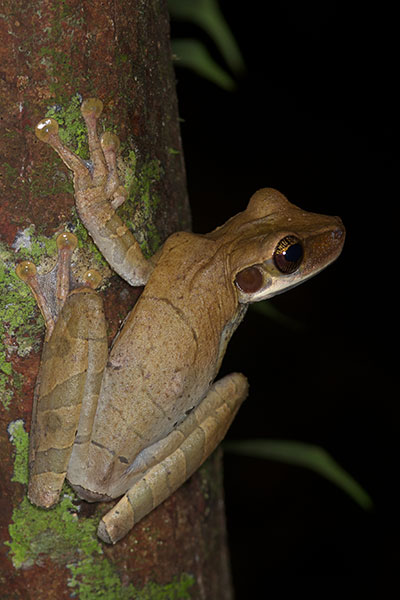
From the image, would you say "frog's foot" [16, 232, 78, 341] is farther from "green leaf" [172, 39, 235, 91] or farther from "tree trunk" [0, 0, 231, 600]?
"green leaf" [172, 39, 235, 91]

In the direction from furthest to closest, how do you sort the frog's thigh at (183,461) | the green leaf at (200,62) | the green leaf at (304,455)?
the green leaf at (304,455)
the green leaf at (200,62)
the frog's thigh at (183,461)

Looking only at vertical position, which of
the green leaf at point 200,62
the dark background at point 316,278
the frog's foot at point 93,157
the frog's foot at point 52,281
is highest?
the green leaf at point 200,62

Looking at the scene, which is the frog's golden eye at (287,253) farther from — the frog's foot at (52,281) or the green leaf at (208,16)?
the green leaf at (208,16)

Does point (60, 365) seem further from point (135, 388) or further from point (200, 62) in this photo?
point (200, 62)

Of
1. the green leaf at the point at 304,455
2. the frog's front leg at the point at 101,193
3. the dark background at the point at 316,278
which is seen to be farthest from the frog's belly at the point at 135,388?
the dark background at the point at 316,278

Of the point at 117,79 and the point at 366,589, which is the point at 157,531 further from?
the point at 366,589

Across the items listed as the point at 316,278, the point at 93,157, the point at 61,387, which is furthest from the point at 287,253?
the point at 316,278

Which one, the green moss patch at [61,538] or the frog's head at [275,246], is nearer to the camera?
the green moss patch at [61,538]

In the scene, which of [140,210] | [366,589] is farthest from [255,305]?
[366,589]
